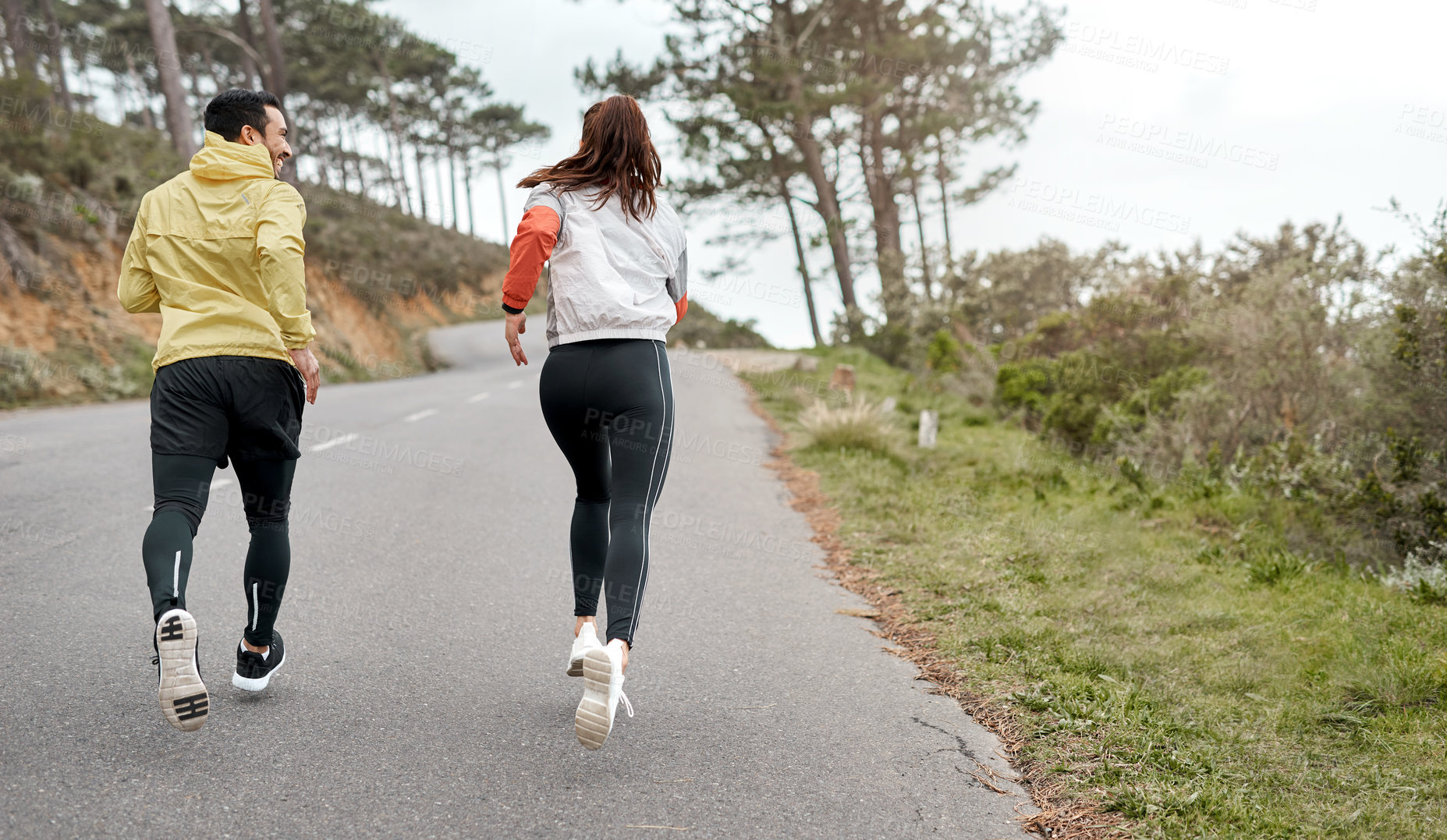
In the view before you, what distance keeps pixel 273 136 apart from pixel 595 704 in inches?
84.8

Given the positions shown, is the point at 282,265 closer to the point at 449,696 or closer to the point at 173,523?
the point at 173,523

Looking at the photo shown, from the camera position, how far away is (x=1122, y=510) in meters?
7.23

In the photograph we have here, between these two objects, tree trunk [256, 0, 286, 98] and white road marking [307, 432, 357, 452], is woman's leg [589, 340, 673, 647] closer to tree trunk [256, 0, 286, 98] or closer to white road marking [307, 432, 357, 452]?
white road marking [307, 432, 357, 452]

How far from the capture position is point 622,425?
295cm

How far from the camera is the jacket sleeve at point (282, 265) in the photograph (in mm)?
2824

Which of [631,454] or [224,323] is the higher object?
[224,323]

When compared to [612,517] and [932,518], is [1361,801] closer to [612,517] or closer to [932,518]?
[612,517]

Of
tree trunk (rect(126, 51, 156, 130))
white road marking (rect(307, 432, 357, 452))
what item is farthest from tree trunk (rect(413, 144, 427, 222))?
white road marking (rect(307, 432, 357, 452))

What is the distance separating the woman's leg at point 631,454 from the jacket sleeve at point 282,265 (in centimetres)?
95

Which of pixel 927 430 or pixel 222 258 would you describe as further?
pixel 927 430

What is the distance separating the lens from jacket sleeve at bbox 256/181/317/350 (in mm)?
2824

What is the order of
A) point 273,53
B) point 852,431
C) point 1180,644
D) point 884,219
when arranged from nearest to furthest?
point 1180,644
point 852,431
point 273,53
point 884,219

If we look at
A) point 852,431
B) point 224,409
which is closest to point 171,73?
point 852,431

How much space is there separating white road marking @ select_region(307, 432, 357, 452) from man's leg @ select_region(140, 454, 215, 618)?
6.13m
